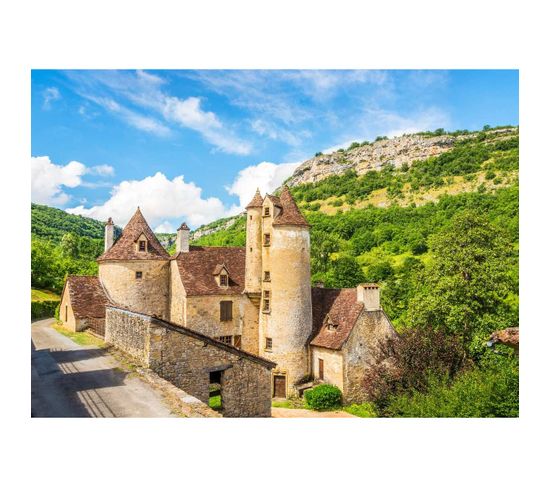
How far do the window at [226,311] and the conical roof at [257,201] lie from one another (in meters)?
5.08

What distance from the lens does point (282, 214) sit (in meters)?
21.5

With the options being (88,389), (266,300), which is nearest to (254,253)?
(266,300)

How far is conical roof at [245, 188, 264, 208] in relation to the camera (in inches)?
884

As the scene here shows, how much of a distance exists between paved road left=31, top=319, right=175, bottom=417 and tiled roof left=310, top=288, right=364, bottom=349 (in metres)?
10.3

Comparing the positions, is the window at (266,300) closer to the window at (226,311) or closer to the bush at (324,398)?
the window at (226,311)

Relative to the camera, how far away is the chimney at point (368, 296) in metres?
20.6

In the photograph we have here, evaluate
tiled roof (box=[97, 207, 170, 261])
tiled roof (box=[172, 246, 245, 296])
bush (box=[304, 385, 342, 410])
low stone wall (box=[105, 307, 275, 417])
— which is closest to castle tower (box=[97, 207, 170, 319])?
tiled roof (box=[97, 207, 170, 261])

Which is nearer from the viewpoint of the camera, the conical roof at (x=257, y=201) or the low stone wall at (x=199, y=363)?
the low stone wall at (x=199, y=363)

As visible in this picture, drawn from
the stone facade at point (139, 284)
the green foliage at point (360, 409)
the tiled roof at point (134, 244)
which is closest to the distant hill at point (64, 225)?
the tiled roof at point (134, 244)

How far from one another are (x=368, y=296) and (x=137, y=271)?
11328 millimetres

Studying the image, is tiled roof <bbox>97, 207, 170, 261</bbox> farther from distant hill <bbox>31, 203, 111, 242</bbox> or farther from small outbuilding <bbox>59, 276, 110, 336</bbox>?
distant hill <bbox>31, 203, 111, 242</bbox>

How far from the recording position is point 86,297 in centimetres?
2034

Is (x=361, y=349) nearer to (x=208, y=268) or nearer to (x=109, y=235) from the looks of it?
(x=208, y=268)
